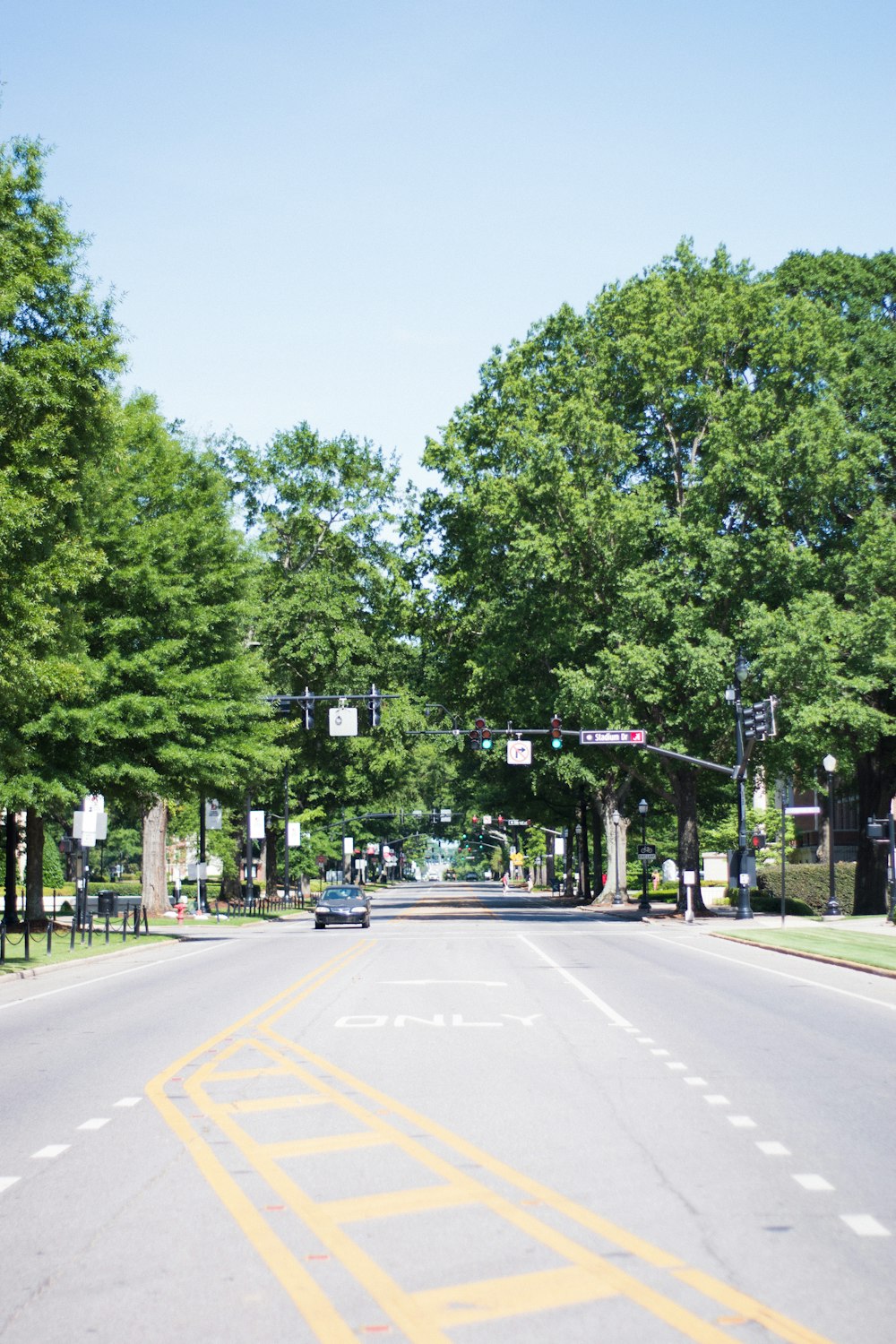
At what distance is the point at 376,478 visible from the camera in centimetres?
6819

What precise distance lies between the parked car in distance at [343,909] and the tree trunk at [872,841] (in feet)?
59.5

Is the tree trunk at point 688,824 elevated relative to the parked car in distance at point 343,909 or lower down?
elevated

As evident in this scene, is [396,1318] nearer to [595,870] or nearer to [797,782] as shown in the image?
[797,782]

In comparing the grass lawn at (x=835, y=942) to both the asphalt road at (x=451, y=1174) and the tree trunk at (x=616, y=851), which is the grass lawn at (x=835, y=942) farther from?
the tree trunk at (x=616, y=851)

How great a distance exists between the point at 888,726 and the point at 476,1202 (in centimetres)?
4070

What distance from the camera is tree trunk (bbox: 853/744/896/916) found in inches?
2060

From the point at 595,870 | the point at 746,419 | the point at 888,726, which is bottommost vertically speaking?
the point at 595,870

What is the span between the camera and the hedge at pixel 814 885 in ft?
194

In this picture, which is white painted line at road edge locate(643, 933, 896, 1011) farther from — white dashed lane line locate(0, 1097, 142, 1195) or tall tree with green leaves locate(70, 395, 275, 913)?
tall tree with green leaves locate(70, 395, 275, 913)

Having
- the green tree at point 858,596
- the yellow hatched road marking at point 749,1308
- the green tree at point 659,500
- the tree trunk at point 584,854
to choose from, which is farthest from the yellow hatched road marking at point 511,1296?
the tree trunk at point 584,854

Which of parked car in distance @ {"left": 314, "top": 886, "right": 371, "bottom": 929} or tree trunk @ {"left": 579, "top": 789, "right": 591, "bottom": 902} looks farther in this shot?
tree trunk @ {"left": 579, "top": 789, "right": 591, "bottom": 902}

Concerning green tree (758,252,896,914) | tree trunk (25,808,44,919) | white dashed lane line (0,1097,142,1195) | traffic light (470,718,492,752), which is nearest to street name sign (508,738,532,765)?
traffic light (470,718,492,752)

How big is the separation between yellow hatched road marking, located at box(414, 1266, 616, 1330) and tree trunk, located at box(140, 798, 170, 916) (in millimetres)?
49631

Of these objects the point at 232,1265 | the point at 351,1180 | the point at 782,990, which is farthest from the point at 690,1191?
the point at 782,990
